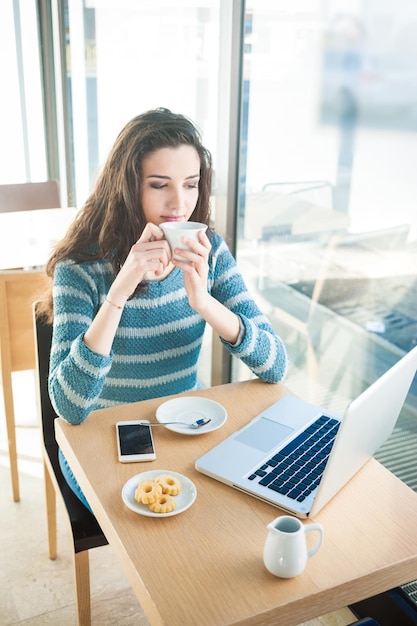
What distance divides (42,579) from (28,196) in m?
1.91

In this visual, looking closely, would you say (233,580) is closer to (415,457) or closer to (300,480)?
(300,480)

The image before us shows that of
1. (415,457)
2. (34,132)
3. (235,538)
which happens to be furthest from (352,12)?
(34,132)

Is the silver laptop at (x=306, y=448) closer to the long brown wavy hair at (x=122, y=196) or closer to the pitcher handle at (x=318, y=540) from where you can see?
the pitcher handle at (x=318, y=540)

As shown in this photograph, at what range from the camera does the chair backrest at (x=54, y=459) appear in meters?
1.37

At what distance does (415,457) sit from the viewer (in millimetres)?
1603

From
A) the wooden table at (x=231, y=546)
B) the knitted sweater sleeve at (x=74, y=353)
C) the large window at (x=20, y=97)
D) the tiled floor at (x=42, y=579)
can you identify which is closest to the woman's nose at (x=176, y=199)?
the knitted sweater sleeve at (x=74, y=353)

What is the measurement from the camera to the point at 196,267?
1325 millimetres

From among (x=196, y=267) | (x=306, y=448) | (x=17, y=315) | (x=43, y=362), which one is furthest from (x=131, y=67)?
(x=306, y=448)

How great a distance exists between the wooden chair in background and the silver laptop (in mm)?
902

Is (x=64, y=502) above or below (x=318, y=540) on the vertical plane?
below

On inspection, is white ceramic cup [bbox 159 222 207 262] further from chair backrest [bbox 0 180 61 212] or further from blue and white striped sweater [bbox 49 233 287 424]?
chair backrest [bbox 0 180 61 212]

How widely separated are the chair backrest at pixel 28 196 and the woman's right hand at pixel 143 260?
202cm

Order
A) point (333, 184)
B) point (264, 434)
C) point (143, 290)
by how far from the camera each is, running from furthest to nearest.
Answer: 1. point (333, 184)
2. point (143, 290)
3. point (264, 434)

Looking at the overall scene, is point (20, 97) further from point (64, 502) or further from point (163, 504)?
point (163, 504)
